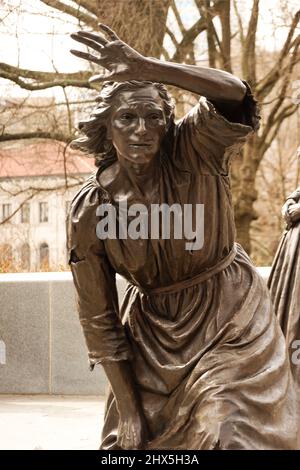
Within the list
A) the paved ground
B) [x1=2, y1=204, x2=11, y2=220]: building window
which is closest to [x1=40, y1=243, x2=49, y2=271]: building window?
[x1=2, y1=204, x2=11, y2=220]: building window

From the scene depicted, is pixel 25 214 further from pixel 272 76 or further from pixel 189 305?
pixel 189 305

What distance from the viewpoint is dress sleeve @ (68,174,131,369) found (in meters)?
3.57

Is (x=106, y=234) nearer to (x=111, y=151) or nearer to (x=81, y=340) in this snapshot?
(x=111, y=151)

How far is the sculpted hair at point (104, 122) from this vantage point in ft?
11.7

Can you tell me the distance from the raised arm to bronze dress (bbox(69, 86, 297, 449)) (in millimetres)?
101

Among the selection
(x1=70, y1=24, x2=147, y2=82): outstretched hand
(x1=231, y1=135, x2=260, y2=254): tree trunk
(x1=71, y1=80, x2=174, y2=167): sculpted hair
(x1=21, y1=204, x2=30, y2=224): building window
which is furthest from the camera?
(x1=231, y1=135, x2=260, y2=254): tree trunk

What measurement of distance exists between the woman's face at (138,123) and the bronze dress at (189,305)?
0.40 ft

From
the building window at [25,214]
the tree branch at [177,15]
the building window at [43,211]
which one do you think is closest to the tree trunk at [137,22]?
the tree branch at [177,15]

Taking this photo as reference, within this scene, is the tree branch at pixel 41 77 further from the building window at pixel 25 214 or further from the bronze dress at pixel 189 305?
the bronze dress at pixel 189 305

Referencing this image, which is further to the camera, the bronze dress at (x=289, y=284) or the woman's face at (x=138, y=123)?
the bronze dress at (x=289, y=284)

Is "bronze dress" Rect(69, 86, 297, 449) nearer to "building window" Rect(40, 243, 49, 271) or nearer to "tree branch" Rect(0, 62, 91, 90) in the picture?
"building window" Rect(40, 243, 49, 271)
